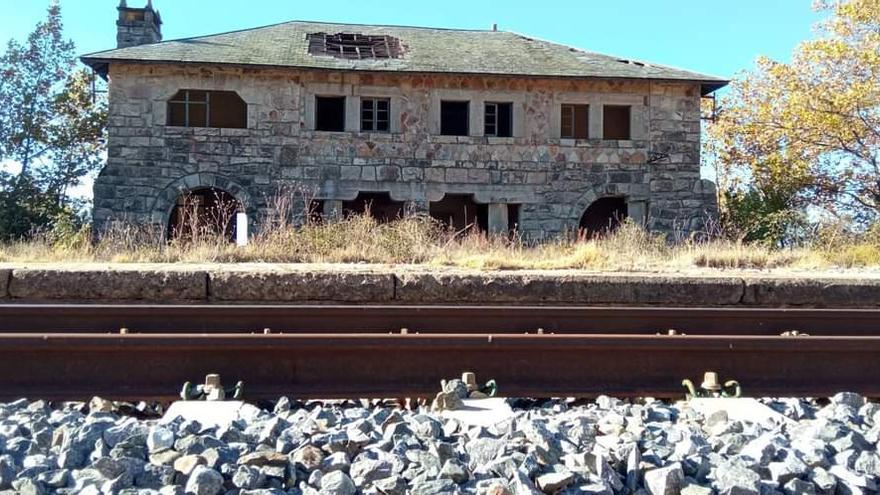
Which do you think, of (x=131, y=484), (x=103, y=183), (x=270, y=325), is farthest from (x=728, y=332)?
(x=103, y=183)

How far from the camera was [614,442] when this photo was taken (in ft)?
9.86

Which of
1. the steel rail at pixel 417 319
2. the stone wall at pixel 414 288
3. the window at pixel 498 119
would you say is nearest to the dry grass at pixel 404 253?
the stone wall at pixel 414 288

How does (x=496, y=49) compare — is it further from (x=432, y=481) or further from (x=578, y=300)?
(x=432, y=481)

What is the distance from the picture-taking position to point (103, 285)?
6508mm

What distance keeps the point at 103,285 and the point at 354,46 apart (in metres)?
14.3

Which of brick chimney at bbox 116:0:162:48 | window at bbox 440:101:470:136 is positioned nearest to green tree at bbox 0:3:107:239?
brick chimney at bbox 116:0:162:48

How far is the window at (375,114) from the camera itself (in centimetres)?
1808

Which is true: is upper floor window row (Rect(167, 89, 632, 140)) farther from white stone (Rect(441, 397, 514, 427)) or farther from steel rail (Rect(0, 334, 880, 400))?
white stone (Rect(441, 397, 514, 427))

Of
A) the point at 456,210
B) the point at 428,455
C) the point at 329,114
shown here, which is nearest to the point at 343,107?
the point at 329,114

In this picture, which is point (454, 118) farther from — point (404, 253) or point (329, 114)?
point (404, 253)

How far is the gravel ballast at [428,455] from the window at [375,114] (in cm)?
1516

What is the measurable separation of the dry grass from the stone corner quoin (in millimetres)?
2224

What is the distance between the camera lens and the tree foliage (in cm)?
2075

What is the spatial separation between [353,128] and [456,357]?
568 inches
